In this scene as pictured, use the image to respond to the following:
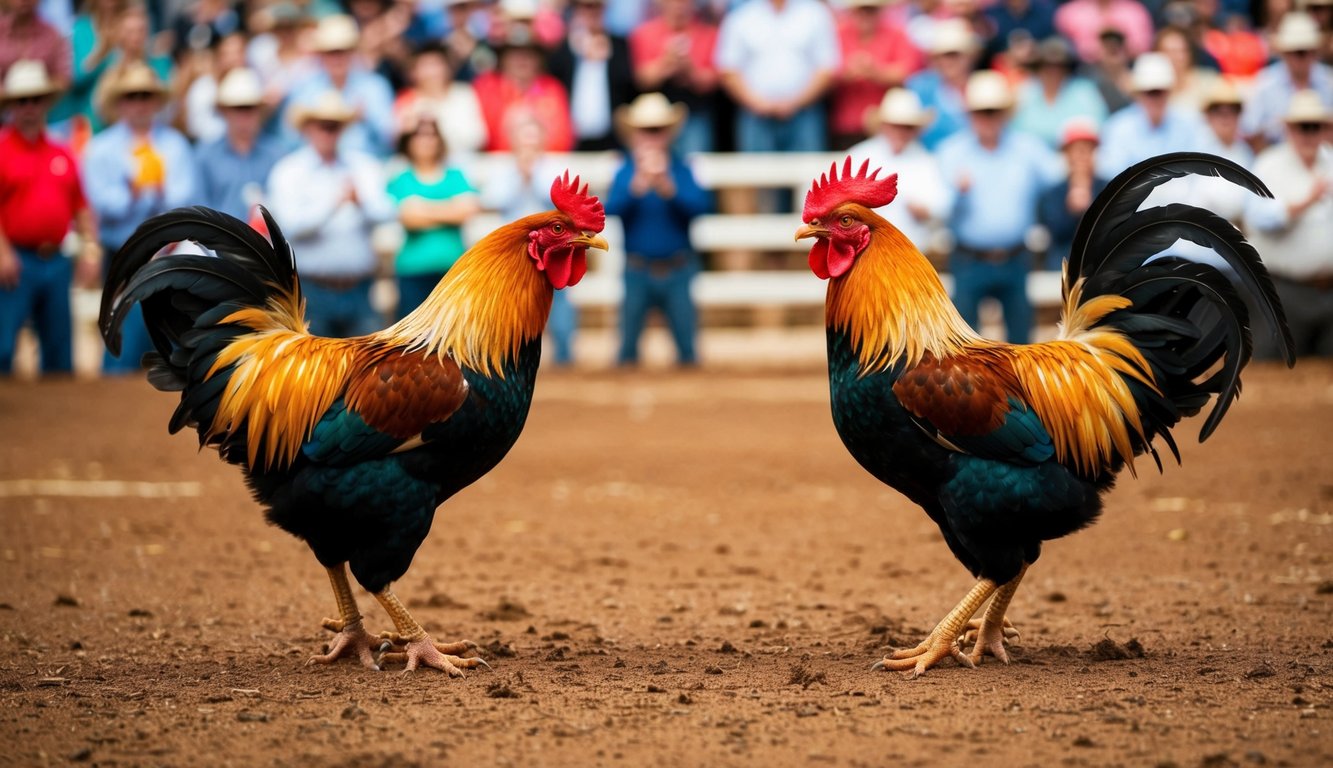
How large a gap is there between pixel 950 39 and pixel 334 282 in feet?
21.9

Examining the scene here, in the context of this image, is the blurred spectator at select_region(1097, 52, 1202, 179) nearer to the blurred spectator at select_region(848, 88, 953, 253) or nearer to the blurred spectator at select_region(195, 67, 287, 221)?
the blurred spectator at select_region(848, 88, 953, 253)

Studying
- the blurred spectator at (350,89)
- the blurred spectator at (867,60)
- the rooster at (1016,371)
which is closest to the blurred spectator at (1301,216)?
the blurred spectator at (867,60)

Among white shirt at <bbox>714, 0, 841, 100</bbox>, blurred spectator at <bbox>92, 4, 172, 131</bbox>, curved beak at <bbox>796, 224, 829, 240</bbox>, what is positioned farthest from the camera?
white shirt at <bbox>714, 0, 841, 100</bbox>

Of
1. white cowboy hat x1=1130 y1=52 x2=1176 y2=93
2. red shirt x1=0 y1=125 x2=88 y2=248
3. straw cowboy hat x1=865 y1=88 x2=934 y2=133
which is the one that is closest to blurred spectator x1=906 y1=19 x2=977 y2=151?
straw cowboy hat x1=865 y1=88 x2=934 y2=133

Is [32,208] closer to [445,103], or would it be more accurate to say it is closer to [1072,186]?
[445,103]

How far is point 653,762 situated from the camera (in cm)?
493

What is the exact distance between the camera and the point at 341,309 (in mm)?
14141

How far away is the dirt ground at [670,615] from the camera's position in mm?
5172

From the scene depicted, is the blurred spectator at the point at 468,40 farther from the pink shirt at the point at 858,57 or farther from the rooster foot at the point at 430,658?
the rooster foot at the point at 430,658

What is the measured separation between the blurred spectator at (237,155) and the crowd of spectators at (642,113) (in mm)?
28

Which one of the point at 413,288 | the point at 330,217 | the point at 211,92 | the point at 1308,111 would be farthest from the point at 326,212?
the point at 1308,111

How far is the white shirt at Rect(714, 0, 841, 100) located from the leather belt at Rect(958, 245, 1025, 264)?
9.57 feet

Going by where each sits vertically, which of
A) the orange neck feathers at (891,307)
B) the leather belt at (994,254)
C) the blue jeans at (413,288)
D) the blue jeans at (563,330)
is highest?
the orange neck feathers at (891,307)

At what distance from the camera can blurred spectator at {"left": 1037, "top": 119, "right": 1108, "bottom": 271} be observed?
15.0m
